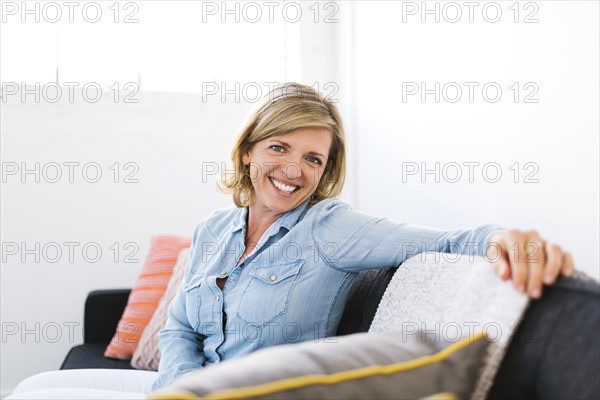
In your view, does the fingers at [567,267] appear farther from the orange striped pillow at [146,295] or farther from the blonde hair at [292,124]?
the orange striped pillow at [146,295]

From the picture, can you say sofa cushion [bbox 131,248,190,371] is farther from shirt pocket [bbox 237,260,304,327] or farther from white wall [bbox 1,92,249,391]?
shirt pocket [bbox 237,260,304,327]

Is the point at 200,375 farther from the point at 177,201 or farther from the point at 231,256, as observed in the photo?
the point at 177,201

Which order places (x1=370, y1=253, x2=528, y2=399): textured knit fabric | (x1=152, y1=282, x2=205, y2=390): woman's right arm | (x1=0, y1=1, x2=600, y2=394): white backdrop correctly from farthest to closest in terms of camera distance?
(x1=0, y1=1, x2=600, y2=394): white backdrop, (x1=152, y1=282, x2=205, y2=390): woman's right arm, (x1=370, y1=253, x2=528, y2=399): textured knit fabric

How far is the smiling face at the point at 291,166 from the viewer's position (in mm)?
1580

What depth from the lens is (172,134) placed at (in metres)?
3.13

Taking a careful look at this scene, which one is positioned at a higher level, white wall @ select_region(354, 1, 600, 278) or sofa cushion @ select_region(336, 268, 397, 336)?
white wall @ select_region(354, 1, 600, 278)

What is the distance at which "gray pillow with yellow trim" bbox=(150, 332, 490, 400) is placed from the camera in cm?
73

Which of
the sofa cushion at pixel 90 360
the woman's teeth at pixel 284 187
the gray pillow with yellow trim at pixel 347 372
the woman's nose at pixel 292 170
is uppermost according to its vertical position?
the woman's nose at pixel 292 170

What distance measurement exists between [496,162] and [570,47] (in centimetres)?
43

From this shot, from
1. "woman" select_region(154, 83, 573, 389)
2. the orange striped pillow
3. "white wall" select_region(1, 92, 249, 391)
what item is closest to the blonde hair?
"woman" select_region(154, 83, 573, 389)

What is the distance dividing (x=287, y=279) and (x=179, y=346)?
350 mm

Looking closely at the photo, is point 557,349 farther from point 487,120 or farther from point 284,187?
point 487,120

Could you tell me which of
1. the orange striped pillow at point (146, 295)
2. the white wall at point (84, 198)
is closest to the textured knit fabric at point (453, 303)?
the orange striped pillow at point (146, 295)

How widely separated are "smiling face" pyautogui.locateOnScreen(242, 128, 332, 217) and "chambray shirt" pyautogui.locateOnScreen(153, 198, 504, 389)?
5cm
